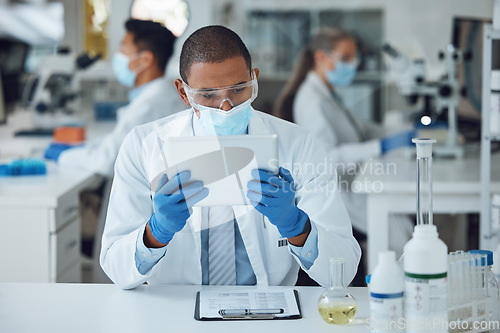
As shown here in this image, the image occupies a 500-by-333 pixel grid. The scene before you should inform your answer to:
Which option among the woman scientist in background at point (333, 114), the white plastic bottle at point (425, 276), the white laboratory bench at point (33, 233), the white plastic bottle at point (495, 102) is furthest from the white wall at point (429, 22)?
Answer: the white plastic bottle at point (425, 276)

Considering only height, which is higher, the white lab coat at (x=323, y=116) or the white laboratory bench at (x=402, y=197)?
the white lab coat at (x=323, y=116)

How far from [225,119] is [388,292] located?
530 millimetres

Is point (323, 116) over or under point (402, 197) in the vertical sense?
over

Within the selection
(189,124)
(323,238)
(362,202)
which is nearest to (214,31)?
(189,124)

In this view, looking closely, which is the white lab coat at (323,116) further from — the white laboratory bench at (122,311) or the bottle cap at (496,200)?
the white laboratory bench at (122,311)

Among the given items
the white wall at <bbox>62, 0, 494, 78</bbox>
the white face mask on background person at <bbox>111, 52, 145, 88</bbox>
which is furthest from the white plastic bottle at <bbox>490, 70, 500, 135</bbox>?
the white wall at <bbox>62, 0, 494, 78</bbox>

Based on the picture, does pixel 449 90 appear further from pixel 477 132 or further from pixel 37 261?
pixel 37 261

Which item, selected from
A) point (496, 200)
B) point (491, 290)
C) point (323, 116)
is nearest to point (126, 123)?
point (323, 116)

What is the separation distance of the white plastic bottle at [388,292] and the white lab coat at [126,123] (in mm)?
1755

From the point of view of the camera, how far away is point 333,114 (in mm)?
3350

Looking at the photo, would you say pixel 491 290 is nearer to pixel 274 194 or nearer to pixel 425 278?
pixel 425 278

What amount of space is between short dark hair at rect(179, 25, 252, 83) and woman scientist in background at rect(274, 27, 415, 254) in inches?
56.9

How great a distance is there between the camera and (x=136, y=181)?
4.84ft

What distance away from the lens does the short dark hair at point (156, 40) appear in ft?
9.36
